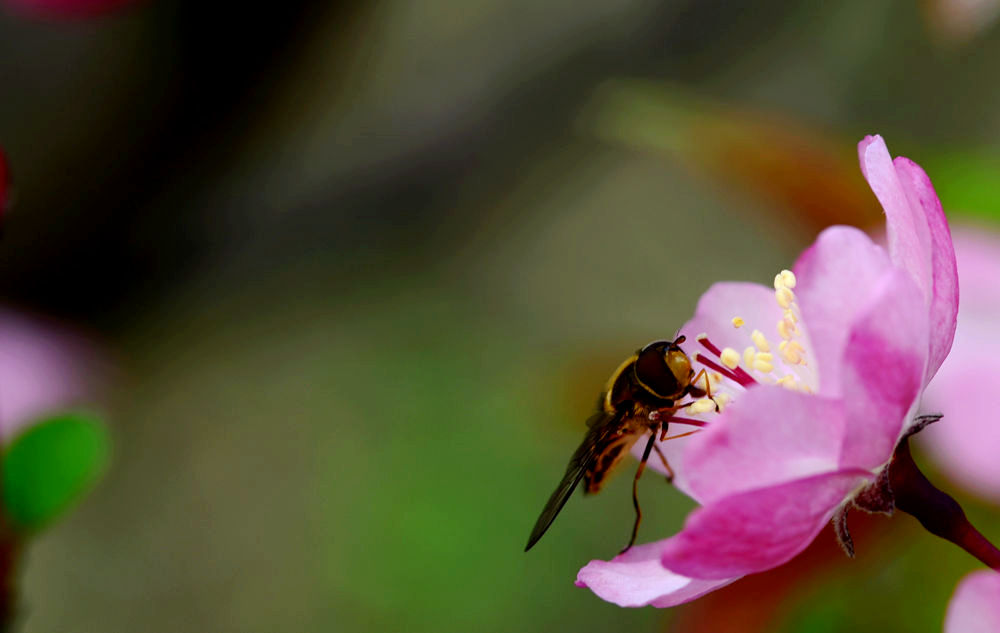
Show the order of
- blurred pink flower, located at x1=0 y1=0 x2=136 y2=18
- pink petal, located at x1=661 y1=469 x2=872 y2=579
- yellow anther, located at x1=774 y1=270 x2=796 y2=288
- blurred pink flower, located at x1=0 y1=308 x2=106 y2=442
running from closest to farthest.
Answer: pink petal, located at x1=661 y1=469 x2=872 y2=579 < yellow anther, located at x1=774 y1=270 x2=796 y2=288 < blurred pink flower, located at x1=0 y1=0 x2=136 y2=18 < blurred pink flower, located at x1=0 y1=308 x2=106 y2=442

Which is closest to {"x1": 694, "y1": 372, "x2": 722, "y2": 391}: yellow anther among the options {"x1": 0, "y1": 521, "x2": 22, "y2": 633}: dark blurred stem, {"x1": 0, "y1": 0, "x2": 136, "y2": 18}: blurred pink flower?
{"x1": 0, "y1": 521, "x2": 22, "y2": 633}: dark blurred stem

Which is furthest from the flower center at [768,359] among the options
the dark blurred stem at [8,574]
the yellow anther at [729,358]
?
the dark blurred stem at [8,574]

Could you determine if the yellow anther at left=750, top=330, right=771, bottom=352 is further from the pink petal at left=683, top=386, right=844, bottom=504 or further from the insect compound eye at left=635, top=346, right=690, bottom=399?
the pink petal at left=683, top=386, right=844, bottom=504

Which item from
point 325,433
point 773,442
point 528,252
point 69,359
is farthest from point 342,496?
point 773,442

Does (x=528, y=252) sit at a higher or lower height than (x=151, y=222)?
lower

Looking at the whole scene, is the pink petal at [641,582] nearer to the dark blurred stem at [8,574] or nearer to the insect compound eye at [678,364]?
the insect compound eye at [678,364]

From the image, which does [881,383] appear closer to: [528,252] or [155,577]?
[155,577]
